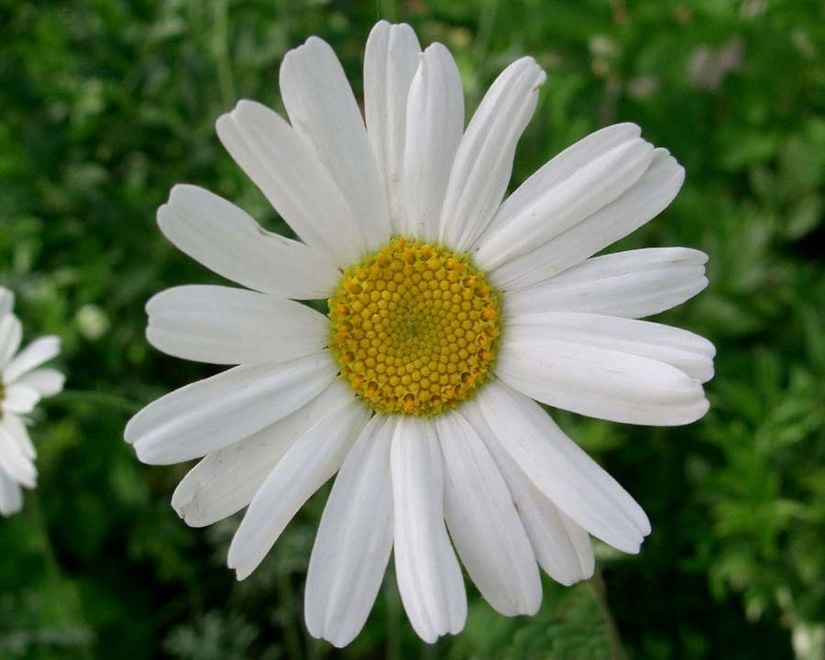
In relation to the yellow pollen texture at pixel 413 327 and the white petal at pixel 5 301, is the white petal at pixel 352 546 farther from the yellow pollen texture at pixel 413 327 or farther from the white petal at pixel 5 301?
the white petal at pixel 5 301

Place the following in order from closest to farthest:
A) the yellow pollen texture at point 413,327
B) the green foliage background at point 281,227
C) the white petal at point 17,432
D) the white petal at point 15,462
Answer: the yellow pollen texture at point 413,327
the white petal at point 15,462
the white petal at point 17,432
the green foliage background at point 281,227

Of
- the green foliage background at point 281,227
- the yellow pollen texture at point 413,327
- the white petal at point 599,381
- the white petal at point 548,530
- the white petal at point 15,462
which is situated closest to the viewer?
the white petal at point 599,381

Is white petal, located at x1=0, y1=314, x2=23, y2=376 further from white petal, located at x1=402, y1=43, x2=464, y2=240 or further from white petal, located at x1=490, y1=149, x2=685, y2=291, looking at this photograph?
white petal, located at x1=490, y1=149, x2=685, y2=291

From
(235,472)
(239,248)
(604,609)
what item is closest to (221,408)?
(235,472)

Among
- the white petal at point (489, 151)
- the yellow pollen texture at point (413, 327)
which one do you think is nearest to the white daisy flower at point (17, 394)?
the yellow pollen texture at point (413, 327)

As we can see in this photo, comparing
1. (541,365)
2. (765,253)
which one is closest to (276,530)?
(541,365)

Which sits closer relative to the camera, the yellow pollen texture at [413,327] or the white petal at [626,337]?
the white petal at [626,337]
